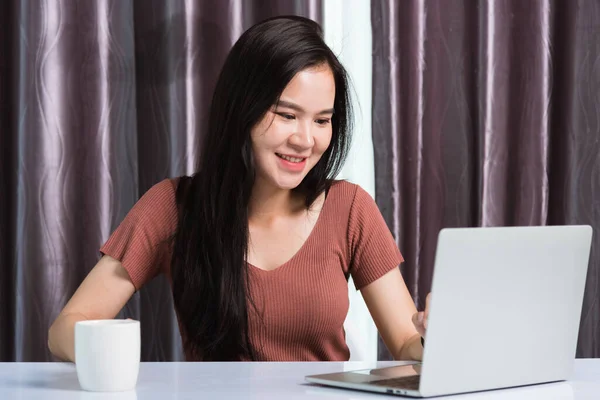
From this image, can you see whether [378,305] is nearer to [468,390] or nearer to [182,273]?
[182,273]

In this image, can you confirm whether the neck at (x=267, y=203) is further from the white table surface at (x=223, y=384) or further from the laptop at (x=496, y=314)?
the laptop at (x=496, y=314)

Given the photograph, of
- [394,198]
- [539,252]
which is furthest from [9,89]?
[539,252]

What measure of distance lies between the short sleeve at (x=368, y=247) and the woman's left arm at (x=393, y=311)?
0.06ft

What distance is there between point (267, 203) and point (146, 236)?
267 mm

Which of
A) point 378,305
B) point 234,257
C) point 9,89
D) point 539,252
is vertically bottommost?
point 378,305

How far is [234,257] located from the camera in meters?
1.71

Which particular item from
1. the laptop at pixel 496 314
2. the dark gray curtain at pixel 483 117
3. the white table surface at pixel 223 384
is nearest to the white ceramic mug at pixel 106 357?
the white table surface at pixel 223 384

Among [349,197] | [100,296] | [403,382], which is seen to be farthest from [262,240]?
[403,382]

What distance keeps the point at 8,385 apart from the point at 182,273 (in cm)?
63

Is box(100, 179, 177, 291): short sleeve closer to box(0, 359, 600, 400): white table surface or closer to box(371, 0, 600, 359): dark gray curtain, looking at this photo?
box(0, 359, 600, 400): white table surface

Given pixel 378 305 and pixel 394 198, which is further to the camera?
pixel 394 198

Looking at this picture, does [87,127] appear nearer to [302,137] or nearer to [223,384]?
[302,137]

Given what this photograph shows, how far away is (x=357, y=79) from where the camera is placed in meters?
2.34

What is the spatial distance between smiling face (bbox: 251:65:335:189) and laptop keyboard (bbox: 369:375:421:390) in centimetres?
69
